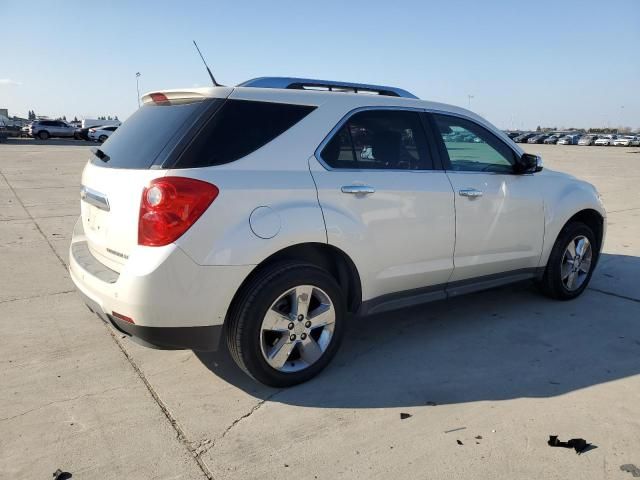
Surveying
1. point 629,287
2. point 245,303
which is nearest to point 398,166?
point 245,303

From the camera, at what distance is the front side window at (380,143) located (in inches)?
136

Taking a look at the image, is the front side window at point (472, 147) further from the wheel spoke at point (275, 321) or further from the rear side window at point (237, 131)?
the wheel spoke at point (275, 321)

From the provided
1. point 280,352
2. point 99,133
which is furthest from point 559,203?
point 99,133

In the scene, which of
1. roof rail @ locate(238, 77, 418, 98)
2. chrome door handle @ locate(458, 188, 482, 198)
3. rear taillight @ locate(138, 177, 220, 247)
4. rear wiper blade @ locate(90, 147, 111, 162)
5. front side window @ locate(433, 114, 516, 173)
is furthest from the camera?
front side window @ locate(433, 114, 516, 173)

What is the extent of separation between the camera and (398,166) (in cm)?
372

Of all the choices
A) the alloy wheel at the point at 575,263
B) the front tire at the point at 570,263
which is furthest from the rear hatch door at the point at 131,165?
the alloy wheel at the point at 575,263

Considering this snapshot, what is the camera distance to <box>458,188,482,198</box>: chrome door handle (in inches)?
155

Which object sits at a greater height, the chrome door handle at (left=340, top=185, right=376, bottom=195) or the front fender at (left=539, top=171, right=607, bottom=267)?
the chrome door handle at (left=340, top=185, right=376, bottom=195)

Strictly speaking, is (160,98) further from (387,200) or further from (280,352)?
(280,352)

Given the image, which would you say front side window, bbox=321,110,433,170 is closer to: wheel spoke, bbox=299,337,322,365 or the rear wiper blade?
wheel spoke, bbox=299,337,322,365

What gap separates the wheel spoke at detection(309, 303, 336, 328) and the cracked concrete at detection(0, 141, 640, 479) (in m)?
0.39

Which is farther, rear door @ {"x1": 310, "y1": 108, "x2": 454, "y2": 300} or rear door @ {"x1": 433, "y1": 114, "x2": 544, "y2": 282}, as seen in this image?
rear door @ {"x1": 433, "y1": 114, "x2": 544, "y2": 282}

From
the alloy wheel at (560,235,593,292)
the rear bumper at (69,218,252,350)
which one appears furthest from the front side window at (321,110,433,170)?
the alloy wheel at (560,235,593,292)

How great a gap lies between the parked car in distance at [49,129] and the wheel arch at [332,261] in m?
45.2
